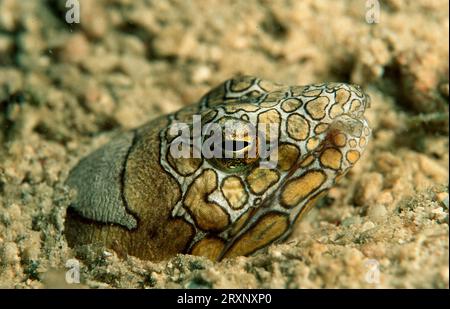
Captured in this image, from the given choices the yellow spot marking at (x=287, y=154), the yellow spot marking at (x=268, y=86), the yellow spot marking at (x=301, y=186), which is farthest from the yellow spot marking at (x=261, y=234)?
the yellow spot marking at (x=268, y=86)

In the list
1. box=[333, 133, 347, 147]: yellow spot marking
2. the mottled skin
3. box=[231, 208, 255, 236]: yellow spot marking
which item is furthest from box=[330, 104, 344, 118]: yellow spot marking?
box=[231, 208, 255, 236]: yellow spot marking

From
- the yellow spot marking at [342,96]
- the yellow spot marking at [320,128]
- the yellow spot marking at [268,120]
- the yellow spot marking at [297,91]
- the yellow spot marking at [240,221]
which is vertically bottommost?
the yellow spot marking at [240,221]

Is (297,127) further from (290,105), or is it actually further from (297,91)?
(297,91)

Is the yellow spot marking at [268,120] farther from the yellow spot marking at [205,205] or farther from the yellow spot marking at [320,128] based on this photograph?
the yellow spot marking at [205,205]

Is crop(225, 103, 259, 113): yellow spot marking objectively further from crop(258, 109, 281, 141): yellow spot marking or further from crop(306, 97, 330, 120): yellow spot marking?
crop(306, 97, 330, 120): yellow spot marking

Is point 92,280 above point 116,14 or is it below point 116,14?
below
